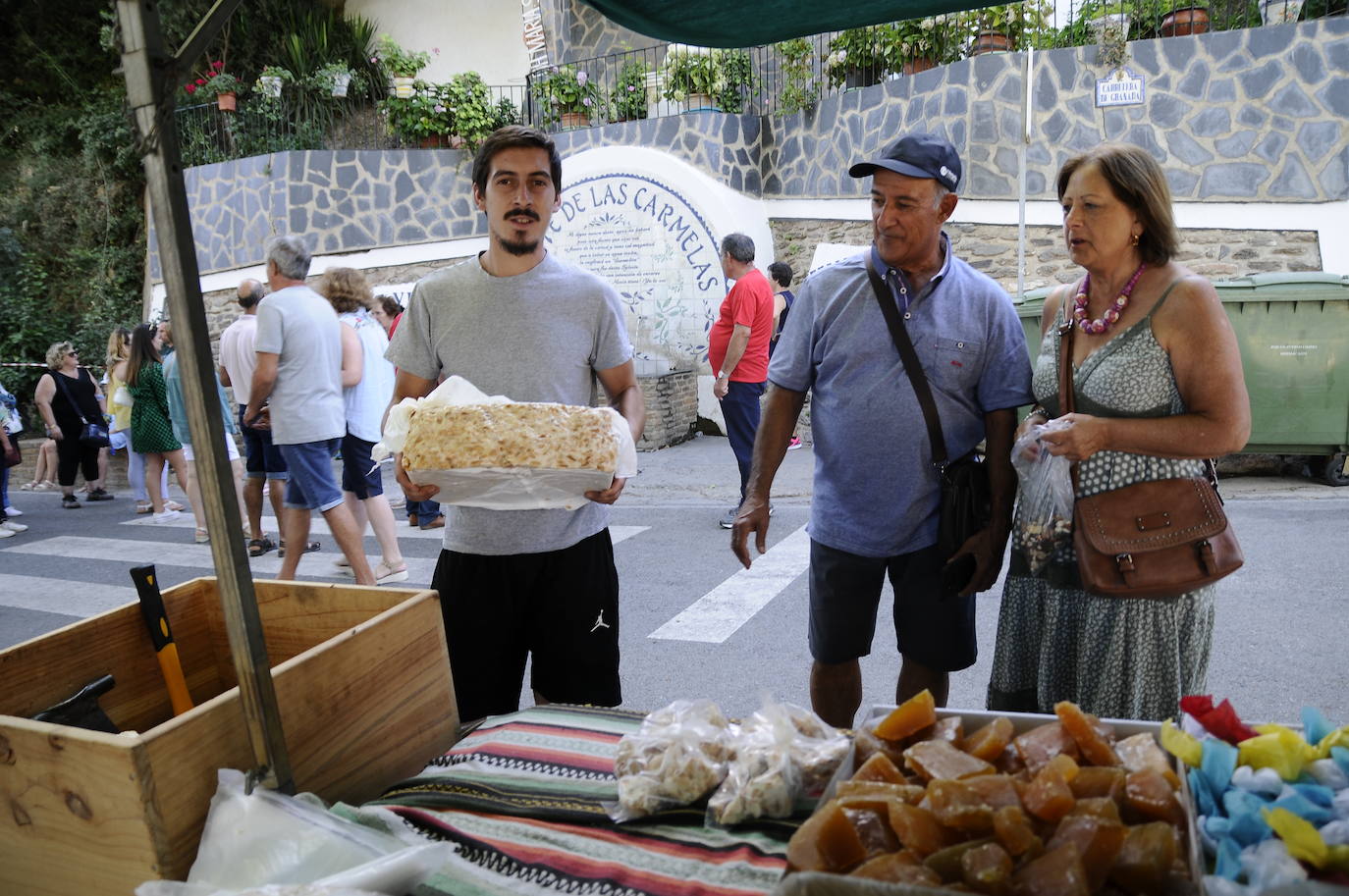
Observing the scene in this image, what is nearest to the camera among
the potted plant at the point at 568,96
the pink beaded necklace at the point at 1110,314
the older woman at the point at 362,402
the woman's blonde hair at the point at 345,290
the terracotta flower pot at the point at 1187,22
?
the pink beaded necklace at the point at 1110,314

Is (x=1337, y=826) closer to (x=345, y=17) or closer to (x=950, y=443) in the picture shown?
(x=950, y=443)

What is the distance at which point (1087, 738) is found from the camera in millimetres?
1459

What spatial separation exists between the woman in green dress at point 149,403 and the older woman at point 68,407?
213cm

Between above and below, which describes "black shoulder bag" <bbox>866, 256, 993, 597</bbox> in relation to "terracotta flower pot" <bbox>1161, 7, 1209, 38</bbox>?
below

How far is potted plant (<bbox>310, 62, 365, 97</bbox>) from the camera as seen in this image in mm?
15958

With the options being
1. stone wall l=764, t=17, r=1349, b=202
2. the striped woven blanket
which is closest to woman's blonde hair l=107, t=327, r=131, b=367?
stone wall l=764, t=17, r=1349, b=202

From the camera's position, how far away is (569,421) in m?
2.28

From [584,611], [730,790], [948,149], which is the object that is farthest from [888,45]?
[730,790]

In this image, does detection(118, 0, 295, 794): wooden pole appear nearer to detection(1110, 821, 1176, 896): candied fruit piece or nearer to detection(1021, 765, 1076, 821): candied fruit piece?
detection(1021, 765, 1076, 821): candied fruit piece

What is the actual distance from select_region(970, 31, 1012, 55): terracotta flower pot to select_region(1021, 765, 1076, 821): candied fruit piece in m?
11.0

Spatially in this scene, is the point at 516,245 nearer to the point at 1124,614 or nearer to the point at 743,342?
the point at 1124,614

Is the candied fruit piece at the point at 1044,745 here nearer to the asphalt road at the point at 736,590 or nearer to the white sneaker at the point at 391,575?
the asphalt road at the point at 736,590

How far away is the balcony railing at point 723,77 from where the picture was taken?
33.4 feet

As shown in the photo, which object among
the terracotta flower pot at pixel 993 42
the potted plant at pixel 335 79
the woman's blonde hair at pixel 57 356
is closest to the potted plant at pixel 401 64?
the potted plant at pixel 335 79
